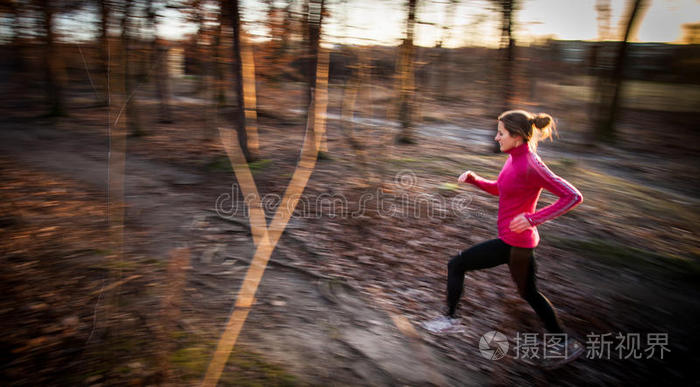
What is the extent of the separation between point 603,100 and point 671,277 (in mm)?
11475

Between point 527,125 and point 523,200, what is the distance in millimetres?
567

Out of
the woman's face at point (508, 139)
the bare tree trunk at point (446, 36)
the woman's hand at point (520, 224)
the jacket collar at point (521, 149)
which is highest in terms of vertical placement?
the bare tree trunk at point (446, 36)

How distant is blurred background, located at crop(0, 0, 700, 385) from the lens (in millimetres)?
3240

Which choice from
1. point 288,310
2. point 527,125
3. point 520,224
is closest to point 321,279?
point 288,310

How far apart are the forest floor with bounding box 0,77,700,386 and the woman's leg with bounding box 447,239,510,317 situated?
50cm

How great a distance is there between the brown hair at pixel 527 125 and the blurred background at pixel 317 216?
1.96 m

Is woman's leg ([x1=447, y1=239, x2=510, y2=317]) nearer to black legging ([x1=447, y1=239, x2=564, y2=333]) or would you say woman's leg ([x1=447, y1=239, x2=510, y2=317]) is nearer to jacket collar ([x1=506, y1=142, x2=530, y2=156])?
black legging ([x1=447, y1=239, x2=564, y2=333])

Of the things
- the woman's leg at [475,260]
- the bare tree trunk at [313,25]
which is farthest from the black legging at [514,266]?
the bare tree trunk at [313,25]

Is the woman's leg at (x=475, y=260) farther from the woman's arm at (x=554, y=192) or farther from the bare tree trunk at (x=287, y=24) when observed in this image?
the bare tree trunk at (x=287, y=24)

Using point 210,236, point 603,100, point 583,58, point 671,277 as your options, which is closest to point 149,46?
point 210,236

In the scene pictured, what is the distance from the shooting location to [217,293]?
4164 millimetres

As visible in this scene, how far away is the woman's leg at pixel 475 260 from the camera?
3129 mm

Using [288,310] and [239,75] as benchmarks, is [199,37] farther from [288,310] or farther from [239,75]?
[288,310]

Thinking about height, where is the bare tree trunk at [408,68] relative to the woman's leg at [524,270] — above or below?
above
